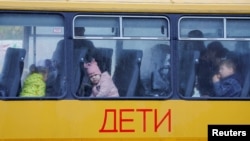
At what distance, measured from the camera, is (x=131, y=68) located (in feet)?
28.8

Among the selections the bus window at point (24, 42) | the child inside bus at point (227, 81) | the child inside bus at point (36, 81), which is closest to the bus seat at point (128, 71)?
the bus window at point (24, 42)

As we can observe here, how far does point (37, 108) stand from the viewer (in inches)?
334

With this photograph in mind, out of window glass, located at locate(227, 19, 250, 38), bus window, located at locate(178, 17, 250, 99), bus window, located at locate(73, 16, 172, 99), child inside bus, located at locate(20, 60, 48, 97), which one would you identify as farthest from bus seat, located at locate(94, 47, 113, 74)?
window glass, located at locate(227, 19, 250, 38)

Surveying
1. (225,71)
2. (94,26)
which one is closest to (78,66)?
(94,26)

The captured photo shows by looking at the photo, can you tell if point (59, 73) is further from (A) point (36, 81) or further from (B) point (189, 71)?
(B) point (189, 71)

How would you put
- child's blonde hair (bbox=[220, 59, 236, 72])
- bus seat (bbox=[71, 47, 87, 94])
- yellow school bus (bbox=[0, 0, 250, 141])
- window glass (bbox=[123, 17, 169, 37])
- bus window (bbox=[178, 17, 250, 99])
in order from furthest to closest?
child's blonde hair (bbox=[220, 59, 236, 72]) → bus window (bbox=[178, 17, 250, 99]) → window glass (bbox=[123, 17, 169, 37]) → bus seat (bbox=[71, 47, 87, 94]) → yellow school bus (bbox=[0, 0, 250, 141])

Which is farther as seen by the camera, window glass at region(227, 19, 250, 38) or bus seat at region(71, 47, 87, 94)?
window glass at region(227, 19, 250, 38)

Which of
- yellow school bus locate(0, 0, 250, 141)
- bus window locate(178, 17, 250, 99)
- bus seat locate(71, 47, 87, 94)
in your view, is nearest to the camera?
yellow school bus locate(0, 0, 250, 141)

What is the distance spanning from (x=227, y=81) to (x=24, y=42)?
8.47 ft

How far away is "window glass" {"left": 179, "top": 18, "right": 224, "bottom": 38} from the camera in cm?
888

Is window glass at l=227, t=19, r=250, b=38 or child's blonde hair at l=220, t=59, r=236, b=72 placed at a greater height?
window glass at l=227, t=19, r=250, b=38

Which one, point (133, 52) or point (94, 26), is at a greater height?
point (94, 26)

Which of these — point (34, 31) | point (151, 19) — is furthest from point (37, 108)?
point (151, 19)

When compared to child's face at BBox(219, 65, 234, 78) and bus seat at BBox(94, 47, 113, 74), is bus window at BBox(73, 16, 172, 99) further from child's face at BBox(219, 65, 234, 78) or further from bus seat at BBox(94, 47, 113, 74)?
child's face at BBox(219, 65, 234, 78)
